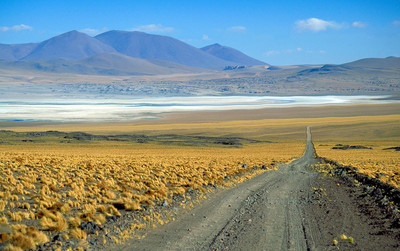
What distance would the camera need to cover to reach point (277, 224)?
920 centimetres

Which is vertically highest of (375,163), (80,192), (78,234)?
(80,192)

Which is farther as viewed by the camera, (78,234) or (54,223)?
(54,223)

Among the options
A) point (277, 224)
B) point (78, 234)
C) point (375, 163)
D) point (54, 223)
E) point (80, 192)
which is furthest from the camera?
point (375, 163)

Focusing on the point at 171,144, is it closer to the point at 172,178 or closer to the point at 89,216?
the point at 172,178

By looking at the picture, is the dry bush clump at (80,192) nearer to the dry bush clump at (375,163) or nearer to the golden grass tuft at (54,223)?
the golden grass tuft at (54,223)

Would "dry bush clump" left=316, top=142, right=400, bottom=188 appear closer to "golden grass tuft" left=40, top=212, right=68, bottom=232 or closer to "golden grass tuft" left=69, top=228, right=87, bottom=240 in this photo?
"golden grass tuft" left=69, top=228, right=87, bottom=240

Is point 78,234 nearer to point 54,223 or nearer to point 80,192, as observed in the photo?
point 54,223

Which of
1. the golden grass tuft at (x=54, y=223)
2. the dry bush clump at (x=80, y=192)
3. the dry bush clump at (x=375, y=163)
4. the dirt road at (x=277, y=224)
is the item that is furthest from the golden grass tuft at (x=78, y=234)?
the dry bush clump at (x=375, y=163)

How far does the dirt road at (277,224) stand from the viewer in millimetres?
7738

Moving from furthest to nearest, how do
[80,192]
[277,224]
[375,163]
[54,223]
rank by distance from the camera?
[375,163] < [80,192] < [277,224] < [54,223]

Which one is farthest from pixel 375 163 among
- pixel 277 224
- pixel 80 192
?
pixel 80 192

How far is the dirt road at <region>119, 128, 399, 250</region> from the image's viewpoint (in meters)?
7.74

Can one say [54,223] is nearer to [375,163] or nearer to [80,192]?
[80,192]

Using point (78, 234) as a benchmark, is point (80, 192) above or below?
above
